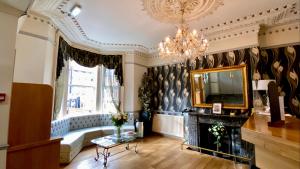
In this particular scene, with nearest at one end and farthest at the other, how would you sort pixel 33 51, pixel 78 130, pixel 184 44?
pixel 184 44 < pixel 33 51 < pixel 78 130

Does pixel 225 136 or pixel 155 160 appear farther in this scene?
pixel 225 136

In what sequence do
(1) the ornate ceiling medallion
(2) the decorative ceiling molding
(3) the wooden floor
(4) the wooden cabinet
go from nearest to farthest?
(4) the wooden cabinet → (1) the ornate ceiling medallion → (2) the decorative ceiling molding → (3) the wooden floor

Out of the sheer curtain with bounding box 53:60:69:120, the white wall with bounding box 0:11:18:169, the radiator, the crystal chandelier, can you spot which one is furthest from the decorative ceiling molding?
the sheer curtain with bounding box 53:60:69:120

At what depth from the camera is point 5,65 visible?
175cm

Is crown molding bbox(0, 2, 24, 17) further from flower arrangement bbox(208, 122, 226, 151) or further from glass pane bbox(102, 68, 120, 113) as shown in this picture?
flower arrangement bbox(208, 122, 226, 151)

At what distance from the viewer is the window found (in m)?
5.24

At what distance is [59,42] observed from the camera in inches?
168

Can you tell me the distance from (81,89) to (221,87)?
14.2 feet

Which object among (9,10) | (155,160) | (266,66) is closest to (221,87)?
(266,66)

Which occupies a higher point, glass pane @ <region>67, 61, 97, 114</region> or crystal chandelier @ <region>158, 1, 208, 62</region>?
crystal chandelier @ <region>158, 1, 208, 62</region>

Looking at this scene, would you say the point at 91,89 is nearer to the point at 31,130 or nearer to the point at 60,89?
the point at 60,89

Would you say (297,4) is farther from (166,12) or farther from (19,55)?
(19,55)

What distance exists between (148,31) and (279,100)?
362cm

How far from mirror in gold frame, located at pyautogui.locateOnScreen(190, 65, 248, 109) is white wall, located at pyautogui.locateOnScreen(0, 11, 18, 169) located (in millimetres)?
4177
